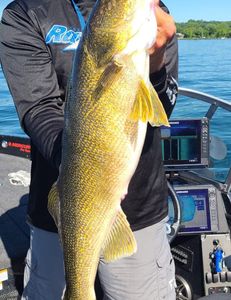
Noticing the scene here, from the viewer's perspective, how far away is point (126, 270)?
2.49 m

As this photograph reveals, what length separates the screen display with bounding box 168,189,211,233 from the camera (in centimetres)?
385

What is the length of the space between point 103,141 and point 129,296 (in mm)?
942

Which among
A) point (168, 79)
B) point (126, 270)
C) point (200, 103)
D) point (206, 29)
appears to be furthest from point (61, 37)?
point (206, 29)

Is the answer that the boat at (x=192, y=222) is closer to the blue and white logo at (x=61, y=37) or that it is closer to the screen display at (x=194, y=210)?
the screen display at (x=194, y=210)

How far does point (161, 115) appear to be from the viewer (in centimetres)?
195

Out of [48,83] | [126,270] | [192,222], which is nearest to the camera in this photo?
[48,83]

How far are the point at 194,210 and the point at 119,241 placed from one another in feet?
6.22

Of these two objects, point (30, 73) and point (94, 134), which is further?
point (30, 73)

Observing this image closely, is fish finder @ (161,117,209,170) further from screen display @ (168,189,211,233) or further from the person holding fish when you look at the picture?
the person holding fish

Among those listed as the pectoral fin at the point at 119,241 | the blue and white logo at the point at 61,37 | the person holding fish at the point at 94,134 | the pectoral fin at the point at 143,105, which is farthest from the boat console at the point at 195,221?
the pectoral fin at the point at 143,105

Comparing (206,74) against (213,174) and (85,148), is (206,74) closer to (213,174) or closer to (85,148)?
(213,174)

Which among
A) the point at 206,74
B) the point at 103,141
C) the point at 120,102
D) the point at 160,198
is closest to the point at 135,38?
the point at 120,102

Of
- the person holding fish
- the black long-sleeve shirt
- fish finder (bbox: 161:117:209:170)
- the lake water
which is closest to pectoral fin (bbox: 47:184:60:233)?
the person holding fish

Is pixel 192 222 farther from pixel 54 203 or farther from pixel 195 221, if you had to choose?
pixel 54 203
